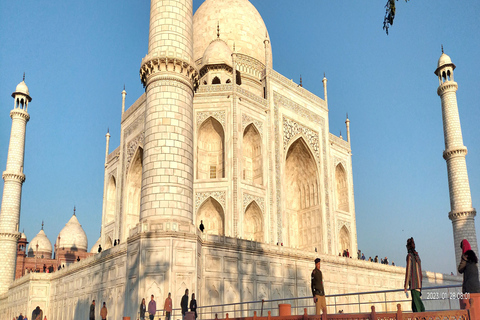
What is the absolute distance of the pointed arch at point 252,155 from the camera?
88.3 ft

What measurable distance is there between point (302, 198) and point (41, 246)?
3318cm

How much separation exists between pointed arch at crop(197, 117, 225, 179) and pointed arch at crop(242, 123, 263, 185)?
1381 mm

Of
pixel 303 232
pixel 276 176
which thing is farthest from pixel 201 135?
pixel 303 232

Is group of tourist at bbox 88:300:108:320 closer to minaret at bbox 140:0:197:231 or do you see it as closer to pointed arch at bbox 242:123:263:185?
minaret at bbox 140:0:197:231

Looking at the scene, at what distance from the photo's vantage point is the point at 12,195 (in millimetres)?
31312

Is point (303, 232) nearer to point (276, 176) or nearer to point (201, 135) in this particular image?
point (276, 176)

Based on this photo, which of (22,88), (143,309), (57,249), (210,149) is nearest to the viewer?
(143,309)

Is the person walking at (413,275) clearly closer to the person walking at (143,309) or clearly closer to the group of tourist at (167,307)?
the group of tourist at (167,307)

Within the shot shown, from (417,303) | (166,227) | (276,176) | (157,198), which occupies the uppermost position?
(276,176)

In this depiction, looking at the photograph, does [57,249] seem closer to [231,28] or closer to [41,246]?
[41,246]

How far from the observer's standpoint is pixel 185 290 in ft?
43.7

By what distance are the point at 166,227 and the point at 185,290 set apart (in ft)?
6.08

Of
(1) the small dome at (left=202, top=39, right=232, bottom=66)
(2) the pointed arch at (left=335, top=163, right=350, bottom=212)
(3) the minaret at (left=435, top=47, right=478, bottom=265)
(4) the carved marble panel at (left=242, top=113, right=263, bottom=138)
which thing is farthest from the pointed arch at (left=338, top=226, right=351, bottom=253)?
(1) the small dome at (left=202, top=39, right=232, bottom=66)

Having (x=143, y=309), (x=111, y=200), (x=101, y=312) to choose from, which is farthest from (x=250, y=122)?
(x=143, y=309)
